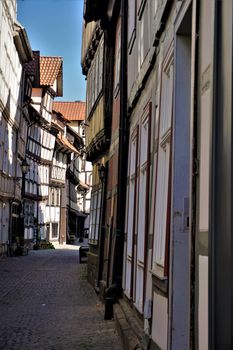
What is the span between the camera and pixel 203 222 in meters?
3.21

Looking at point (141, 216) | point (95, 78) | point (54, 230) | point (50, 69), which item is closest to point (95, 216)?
point (95, 78)

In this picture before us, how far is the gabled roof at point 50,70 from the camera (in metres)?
40.7

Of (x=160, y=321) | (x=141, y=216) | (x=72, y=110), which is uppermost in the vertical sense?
(x=72, y=110)

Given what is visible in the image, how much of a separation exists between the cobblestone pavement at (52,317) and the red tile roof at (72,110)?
5240cm

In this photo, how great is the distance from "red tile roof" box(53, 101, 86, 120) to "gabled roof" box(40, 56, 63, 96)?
2328 cm

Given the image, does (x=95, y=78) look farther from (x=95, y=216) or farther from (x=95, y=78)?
(x=95, y=216)

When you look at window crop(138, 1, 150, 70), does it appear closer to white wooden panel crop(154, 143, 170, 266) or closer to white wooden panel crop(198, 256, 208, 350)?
white wooden panel crop(154, 143, 170, 266)

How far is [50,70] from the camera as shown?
4206 centimetres

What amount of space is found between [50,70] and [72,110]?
2813 centimetres

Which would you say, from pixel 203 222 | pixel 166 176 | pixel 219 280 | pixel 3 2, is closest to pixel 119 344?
pixel 166 176

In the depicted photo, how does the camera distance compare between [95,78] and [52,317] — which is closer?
[52,317]

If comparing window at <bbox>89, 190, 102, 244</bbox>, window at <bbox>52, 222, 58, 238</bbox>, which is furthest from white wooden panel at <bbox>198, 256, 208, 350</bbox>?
window at <bbox>52, 222, 58, 238</bbox>

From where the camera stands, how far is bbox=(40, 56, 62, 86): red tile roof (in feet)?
133

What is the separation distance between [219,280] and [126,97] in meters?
7.64
